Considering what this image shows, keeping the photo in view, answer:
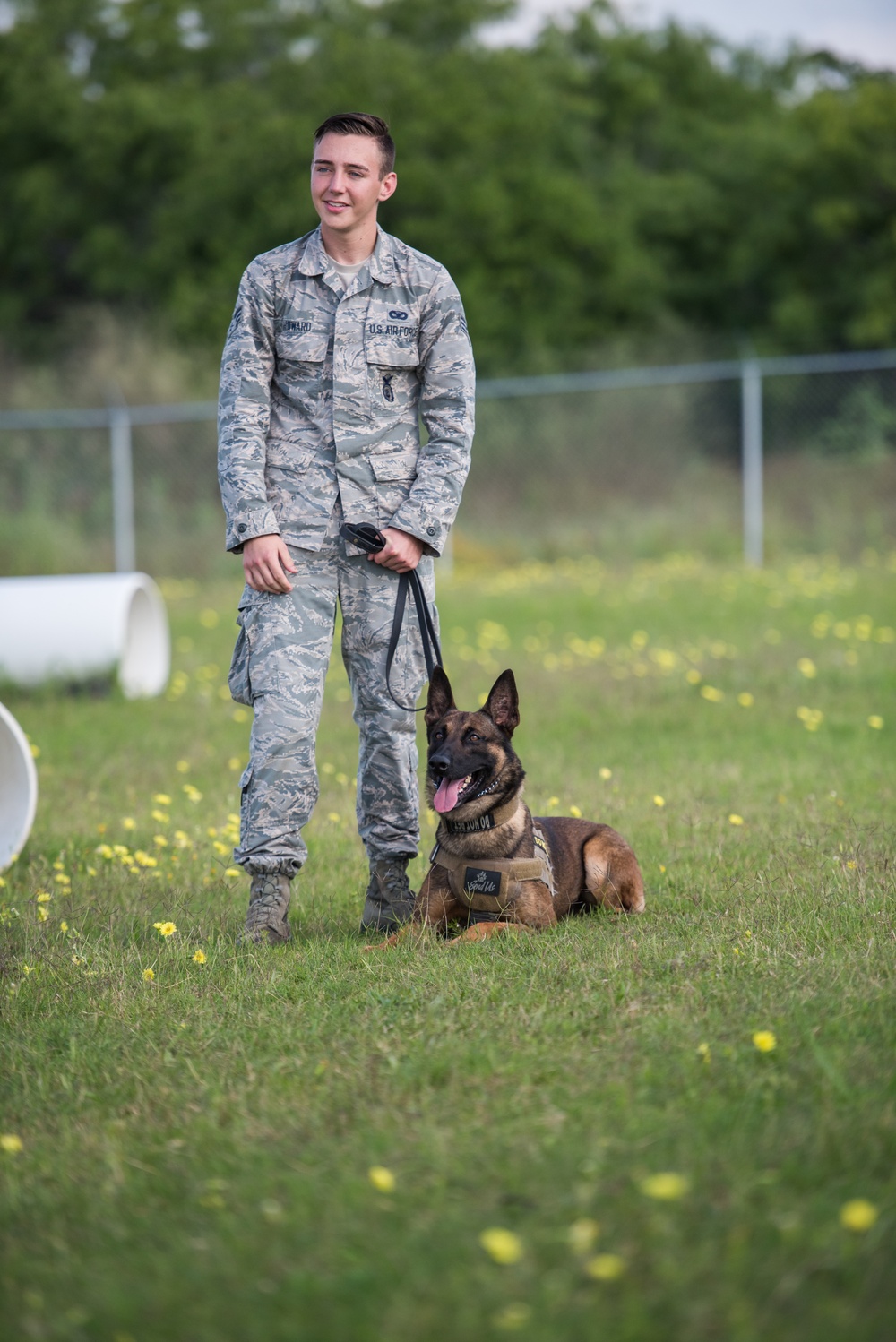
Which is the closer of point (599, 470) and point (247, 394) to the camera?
point (247, 394)

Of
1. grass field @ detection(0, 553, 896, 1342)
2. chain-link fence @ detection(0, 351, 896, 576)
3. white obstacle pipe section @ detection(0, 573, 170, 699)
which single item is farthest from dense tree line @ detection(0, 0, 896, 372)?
grass field @ detection(0, 553, 896, 1342)

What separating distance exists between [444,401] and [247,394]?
647 mm

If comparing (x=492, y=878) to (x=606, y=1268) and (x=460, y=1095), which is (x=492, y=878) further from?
(x=606, y=1268)

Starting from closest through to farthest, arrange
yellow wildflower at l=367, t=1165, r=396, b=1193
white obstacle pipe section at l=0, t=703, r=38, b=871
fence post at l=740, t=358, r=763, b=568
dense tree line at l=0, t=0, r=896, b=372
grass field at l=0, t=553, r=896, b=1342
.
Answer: grass field at l=0, t=553, r=896, b=1342
yellow wildflower at l=367, t=1165, r=396, b=1193
white obstacle pipe section at l=0, t=703, r=38, b=871
fence post at l=740, t=358, r=763, b=568
dense tree line at l=0, t=0, r=896, b=372

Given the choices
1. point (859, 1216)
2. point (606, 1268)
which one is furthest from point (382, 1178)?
point (859, 1216)

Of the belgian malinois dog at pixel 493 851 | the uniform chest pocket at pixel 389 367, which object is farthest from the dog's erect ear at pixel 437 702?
the uniform chest pocket at pixel 389 367

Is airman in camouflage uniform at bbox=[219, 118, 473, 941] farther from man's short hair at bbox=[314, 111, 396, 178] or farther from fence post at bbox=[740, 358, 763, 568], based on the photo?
fence post at bbox=[740, 358, 763, 568]

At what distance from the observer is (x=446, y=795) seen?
4215mm

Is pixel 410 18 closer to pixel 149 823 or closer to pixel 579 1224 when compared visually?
pixel 149 823

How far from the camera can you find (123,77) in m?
29.4

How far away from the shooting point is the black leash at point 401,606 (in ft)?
13.9

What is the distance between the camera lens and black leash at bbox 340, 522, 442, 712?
13.9 feet

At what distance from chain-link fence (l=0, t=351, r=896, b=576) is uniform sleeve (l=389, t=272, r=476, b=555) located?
40.2 ft

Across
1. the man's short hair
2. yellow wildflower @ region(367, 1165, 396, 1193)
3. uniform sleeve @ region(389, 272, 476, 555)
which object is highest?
the man's short hair
